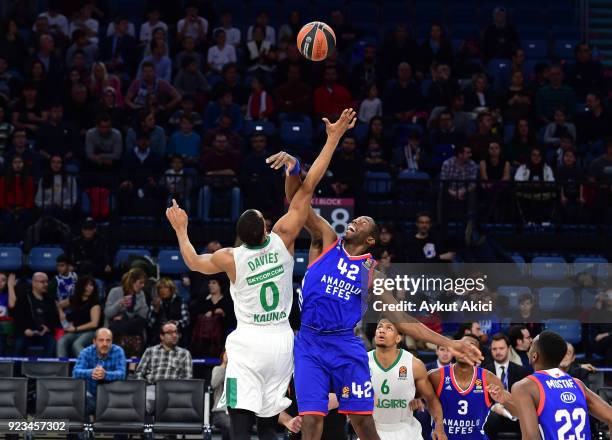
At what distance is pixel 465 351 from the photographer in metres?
9.66

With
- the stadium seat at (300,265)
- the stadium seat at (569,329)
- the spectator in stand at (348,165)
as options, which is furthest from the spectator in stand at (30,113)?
the stadium seat at (569,329)

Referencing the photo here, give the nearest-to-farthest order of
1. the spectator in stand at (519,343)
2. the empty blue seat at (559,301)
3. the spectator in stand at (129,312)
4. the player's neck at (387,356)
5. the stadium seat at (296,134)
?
the player's neck at (387,356)
the spectator in stand at (519,343)
the spectator in stand at (129,312)
the empty blue seat at (559,301)
the stadium seat at (296,134)

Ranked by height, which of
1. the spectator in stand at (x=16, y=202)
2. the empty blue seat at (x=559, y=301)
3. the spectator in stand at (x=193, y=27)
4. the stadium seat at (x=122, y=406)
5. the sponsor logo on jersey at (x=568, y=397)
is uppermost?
the spectator in stand at (x=193, y=27)

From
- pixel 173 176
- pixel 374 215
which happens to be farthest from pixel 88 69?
pixel 374 215

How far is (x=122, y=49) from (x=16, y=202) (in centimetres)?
416

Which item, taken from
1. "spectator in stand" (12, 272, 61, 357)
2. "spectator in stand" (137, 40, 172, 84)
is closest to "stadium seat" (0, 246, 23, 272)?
"spectator in stand" (12, 272, 61, 357)

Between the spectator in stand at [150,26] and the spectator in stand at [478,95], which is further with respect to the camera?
the spectator in stand at [150,26]

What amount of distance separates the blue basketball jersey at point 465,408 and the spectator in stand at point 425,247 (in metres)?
4.85

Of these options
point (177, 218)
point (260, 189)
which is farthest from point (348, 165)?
point (177, 218)

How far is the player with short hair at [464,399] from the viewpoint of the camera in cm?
1129

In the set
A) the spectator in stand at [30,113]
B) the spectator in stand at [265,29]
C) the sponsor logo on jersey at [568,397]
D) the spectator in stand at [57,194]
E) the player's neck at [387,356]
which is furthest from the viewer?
the spectator in stand at [265,29]

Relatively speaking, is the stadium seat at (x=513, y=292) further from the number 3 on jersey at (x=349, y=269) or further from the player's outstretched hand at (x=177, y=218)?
the player's outstretched hand at (x=177, y=218)

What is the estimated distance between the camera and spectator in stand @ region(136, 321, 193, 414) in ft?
47.0

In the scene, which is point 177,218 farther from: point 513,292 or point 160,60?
point 160,60
